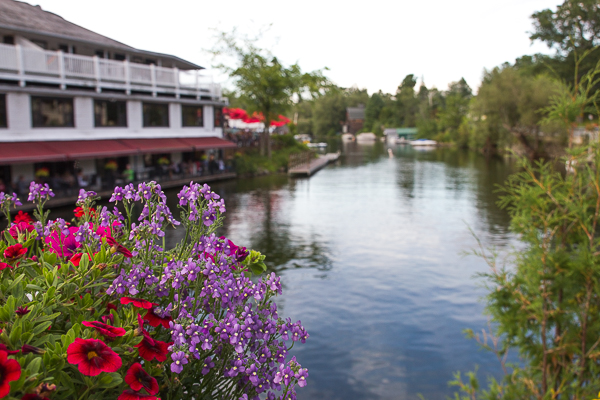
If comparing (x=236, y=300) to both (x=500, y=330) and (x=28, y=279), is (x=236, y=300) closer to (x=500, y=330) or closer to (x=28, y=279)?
(x=28, y=279)

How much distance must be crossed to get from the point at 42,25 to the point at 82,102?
14.0ft

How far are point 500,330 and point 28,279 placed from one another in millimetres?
5426

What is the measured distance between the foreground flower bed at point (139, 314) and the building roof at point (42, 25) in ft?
73.4

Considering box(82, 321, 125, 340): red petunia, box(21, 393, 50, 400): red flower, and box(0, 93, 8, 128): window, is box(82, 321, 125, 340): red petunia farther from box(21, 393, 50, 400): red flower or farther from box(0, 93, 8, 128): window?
box(0, 93, 8, 128): window

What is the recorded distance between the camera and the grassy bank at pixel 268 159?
42.4 metres

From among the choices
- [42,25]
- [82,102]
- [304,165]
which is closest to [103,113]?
[82,102]

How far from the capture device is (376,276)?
54.1 ft

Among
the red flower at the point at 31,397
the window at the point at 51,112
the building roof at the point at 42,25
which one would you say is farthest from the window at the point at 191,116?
the red flower at the point at 31,397

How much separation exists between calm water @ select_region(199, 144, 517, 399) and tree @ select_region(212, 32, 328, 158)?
15.6 m

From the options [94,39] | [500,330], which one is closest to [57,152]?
[94,39]

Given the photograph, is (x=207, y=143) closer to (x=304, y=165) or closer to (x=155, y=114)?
(x=155, y=114)

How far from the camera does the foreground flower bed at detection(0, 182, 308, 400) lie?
2266 millimetres

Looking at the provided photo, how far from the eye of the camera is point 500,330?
20.9 feet

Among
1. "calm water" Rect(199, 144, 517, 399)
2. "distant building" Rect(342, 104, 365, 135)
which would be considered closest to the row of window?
"calm water" Rect(199, 144, 517, 399)
